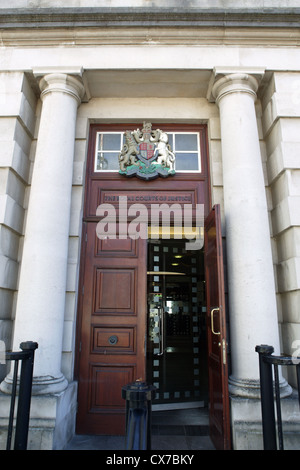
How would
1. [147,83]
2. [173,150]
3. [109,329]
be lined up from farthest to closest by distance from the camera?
[173,150]
[147,83]
[109,329]

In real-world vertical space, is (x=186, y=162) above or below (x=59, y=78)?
below

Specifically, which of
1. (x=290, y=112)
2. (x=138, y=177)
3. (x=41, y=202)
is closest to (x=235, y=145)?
(x=290, y=112)

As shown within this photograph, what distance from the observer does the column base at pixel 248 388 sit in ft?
12.8

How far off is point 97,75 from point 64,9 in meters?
1.10

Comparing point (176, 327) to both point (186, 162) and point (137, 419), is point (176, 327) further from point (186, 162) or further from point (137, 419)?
point (137, 419)

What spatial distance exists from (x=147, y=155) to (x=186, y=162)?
730 millimetres

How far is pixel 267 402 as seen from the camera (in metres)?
3.09

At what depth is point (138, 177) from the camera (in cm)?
541

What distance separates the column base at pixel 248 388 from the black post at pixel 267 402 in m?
0.82

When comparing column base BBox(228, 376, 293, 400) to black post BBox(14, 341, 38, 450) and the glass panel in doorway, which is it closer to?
black post BBox(14, 341, 38, 450)

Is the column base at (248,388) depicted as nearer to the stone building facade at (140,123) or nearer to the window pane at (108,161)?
the stone building facade at (140,123)

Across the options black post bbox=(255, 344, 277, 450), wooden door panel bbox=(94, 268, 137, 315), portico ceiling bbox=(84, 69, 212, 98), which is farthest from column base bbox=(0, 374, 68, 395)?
portico ceiling bbox=(84, 69, 212, 98)

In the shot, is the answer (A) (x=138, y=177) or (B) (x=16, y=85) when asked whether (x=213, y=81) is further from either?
(B) (x=16, y=85)

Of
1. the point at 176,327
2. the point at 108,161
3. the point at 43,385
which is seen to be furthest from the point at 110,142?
the point at 176,327
